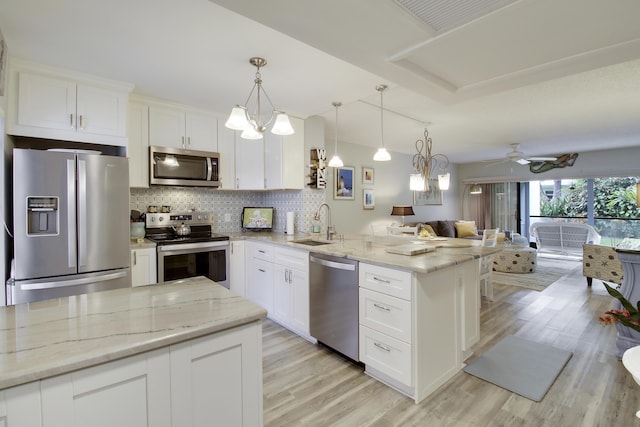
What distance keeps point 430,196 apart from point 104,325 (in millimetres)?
7764

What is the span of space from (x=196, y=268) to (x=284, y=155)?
161 centimetres

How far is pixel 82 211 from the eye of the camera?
2371 mm

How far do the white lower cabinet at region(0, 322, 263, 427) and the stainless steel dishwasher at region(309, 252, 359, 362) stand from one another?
4.06ft

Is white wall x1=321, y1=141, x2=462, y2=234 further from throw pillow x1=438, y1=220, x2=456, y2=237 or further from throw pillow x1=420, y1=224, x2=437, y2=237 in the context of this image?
throw pillow x1=420, y1=224, x2=437, y2=237

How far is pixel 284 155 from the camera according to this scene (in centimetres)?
362

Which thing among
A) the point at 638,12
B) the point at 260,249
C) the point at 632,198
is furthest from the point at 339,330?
the point at 632,198

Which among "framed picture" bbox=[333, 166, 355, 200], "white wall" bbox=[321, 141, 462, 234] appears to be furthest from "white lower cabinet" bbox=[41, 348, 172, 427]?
"framed picture" bbox=[333, 166, 355, 200]

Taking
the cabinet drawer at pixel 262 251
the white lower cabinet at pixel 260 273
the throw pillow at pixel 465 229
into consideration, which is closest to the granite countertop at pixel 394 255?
the cabinet drawer at pixel 262 251

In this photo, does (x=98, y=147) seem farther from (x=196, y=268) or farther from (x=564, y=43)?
(x=564, y=43)

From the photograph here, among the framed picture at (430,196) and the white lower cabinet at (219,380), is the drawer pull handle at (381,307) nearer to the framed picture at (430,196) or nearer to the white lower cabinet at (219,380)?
the white lower cabinet at (219,380)

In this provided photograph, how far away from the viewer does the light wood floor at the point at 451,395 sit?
72.2 inches

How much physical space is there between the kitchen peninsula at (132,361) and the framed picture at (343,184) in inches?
164

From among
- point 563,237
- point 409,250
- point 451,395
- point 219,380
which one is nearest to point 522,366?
point 451,395

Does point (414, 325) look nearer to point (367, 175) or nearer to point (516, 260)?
point (367, 175)
